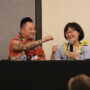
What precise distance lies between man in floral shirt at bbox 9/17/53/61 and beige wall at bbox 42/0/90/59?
21.6 inches

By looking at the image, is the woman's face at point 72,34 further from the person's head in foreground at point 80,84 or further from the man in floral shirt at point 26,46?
the person's head in foreground at point 80,84

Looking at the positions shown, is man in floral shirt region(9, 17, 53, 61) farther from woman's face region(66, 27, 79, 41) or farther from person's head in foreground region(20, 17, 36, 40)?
woman's face region(66, 27, 79, 41)

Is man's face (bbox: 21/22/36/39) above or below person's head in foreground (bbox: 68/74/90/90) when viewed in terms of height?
above

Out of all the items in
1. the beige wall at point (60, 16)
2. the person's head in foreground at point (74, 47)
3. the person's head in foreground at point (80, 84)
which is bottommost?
the person's head in foreground at point (80, 84)

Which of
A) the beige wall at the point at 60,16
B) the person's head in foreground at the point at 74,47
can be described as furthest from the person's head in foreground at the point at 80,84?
Result: the beige wall at the point at 60,16

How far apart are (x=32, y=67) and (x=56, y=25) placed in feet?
4.26

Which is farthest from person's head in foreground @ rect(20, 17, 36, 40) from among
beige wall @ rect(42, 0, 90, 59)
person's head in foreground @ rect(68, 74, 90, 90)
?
person's head in foreground @ rect(68, 74, 90, 90)

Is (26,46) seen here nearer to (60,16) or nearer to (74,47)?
(74,47)

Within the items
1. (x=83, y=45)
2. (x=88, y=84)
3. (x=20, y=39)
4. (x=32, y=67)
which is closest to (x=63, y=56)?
(x=83, y=45)

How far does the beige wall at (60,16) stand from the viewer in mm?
3066

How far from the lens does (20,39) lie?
2.46 metres

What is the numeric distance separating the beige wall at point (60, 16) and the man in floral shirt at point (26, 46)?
549 mm

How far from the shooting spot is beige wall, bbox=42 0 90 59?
3066mm

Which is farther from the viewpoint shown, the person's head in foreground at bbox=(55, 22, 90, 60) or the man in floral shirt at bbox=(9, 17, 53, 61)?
the person's head in foreground at bbox=(55, 22, 90, 60)
